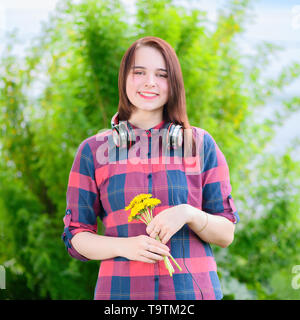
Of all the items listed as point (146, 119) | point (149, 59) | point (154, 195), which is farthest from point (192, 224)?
point (149, 59)

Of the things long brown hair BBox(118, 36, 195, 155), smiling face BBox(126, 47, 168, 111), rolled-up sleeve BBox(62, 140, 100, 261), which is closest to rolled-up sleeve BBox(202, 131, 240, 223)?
long brown hair BBox(118, 36, 195, 155)

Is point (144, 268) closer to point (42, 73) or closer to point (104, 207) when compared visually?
point (104, 207)

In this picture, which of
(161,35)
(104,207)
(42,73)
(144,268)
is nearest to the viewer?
(144,268)

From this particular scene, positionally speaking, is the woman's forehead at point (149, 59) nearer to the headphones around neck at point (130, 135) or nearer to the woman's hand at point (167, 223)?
the headphones around neck at point (130, 135)

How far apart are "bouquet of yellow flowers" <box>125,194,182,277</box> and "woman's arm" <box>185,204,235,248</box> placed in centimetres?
10

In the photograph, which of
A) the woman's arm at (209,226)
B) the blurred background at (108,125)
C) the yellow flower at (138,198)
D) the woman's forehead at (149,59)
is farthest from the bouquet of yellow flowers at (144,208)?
the blurred background at (108,125)

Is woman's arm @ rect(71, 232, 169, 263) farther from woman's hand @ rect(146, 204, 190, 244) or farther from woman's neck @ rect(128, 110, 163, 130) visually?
woman's neck @ rect(128, 110, 163, 130)

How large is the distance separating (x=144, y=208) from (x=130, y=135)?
0.28 m

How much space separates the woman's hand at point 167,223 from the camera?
43.6 inches

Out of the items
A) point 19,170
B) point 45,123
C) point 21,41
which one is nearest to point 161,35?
point 45,123

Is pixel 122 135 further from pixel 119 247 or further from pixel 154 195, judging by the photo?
pixel 119 247

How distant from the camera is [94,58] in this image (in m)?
2.63

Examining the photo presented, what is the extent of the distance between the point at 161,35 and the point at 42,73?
51.0 inches

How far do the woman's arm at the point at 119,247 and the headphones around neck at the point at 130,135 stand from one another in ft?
1.00
